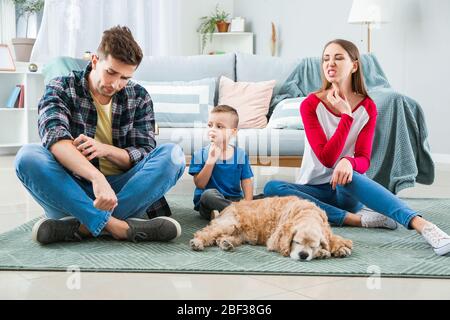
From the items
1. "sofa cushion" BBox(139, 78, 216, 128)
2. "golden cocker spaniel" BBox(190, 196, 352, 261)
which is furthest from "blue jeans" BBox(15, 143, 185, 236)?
"sofa cushion" BBox(139, 78, 216, 128)

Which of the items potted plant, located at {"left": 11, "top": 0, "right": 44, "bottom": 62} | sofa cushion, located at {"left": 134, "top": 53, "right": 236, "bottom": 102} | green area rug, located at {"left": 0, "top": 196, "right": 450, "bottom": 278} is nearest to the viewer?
green area rug, located at {"left": 0, "top": 196, "right": 450, "bottom": 278}

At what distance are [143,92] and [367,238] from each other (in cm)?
94

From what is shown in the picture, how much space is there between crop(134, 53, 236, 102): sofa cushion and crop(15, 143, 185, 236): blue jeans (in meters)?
1.69

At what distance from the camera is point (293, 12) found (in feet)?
17.9

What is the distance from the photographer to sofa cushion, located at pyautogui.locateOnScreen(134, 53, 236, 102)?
11.7 ft

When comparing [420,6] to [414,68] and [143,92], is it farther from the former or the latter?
[143,92]

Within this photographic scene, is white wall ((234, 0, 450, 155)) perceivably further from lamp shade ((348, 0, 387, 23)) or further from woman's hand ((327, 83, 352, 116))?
woman's hand ((327, 83, 352, 116))

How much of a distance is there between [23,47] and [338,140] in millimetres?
3804

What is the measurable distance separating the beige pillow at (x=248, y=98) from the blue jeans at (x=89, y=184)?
140cm

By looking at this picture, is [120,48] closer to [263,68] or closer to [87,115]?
[87,115]

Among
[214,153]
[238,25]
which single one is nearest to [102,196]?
[214,153]

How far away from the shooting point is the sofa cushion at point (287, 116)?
301 cm

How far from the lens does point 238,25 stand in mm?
5895

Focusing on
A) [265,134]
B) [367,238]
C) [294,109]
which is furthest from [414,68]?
[367,238]
